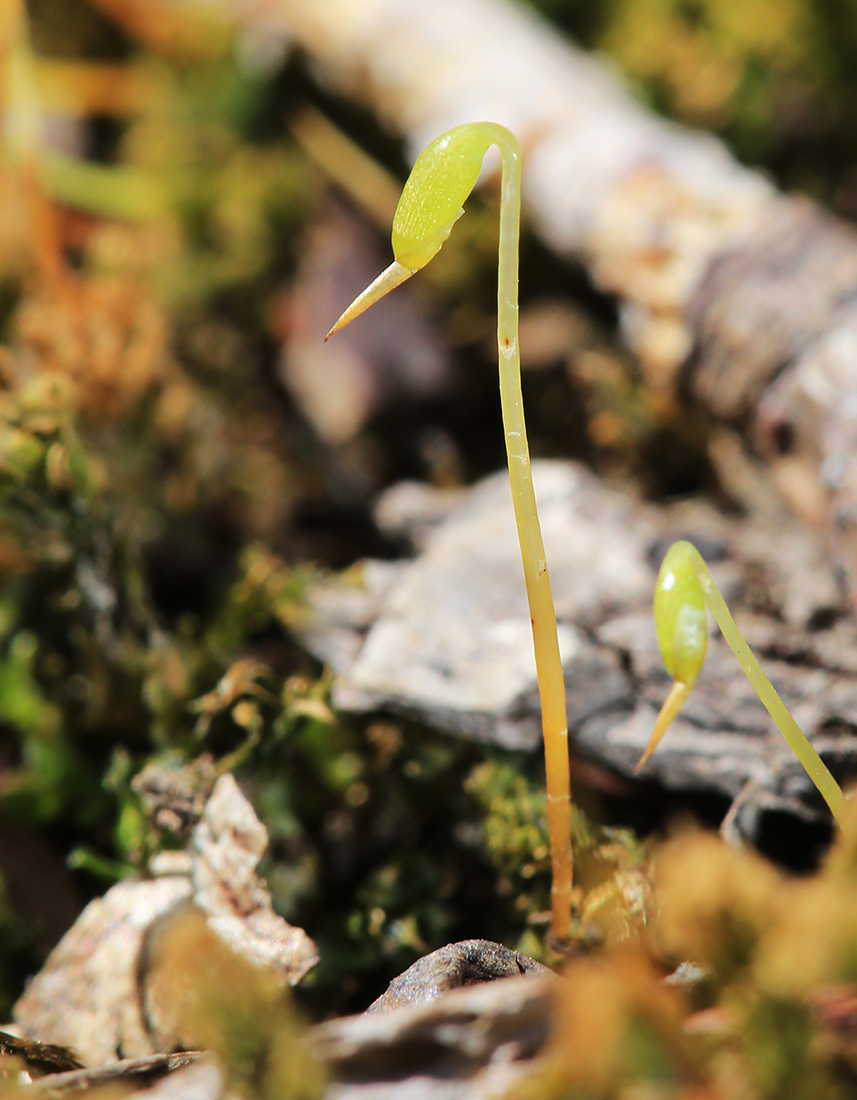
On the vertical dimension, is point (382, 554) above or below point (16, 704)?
above

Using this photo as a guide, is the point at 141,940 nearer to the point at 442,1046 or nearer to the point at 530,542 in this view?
the point at 442,1046

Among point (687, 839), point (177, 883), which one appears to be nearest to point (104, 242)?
point (177, 883)

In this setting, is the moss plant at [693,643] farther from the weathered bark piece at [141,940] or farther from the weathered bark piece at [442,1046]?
the weathered bark piece at [141,940]

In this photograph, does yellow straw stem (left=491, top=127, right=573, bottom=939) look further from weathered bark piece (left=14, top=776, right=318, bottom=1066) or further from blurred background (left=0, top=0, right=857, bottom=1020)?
weathered bark piece (left=14, top=776, right=318, bottom=1066)

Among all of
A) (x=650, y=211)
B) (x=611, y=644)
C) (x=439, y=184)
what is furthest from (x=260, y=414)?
(x=439, y=184)

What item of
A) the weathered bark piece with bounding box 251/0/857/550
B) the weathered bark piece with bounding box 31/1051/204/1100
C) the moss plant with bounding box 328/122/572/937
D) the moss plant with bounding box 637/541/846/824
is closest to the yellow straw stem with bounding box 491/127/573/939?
the moss plant with bounding box 328/122/572/937

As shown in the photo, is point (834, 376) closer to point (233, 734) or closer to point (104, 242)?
point (233, 734)
